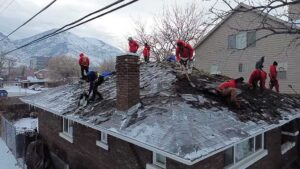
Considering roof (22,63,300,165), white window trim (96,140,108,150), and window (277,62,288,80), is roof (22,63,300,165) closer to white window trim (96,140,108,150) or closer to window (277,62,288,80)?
white window trim (96,140,108,150)

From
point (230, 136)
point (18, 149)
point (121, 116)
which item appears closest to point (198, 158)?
point (230, 136)

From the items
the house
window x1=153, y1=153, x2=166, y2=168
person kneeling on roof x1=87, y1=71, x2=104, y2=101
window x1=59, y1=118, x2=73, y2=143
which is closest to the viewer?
window x1=153, y1=153, x2=166, y2=168

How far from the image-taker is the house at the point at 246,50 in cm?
1819

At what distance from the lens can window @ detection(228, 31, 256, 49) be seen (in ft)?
66.4

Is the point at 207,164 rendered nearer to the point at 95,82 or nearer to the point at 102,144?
the point at 102,144

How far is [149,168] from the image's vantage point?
7.00 m

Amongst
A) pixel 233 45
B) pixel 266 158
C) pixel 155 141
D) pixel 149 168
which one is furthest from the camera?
pixel 233 45

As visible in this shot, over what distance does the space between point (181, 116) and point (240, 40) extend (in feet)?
51.3

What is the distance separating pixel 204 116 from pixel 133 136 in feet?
5.90

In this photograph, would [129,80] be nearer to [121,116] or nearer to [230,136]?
[121,116]

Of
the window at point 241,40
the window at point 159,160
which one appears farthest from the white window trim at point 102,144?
the window at point 241,40

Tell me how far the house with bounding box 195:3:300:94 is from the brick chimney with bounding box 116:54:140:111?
A: 9.43 metres

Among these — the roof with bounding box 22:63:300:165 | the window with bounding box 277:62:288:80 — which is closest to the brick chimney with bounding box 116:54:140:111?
the roof with bounding box 22:63:300:165

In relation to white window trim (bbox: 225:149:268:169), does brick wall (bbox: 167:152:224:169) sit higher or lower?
higher
